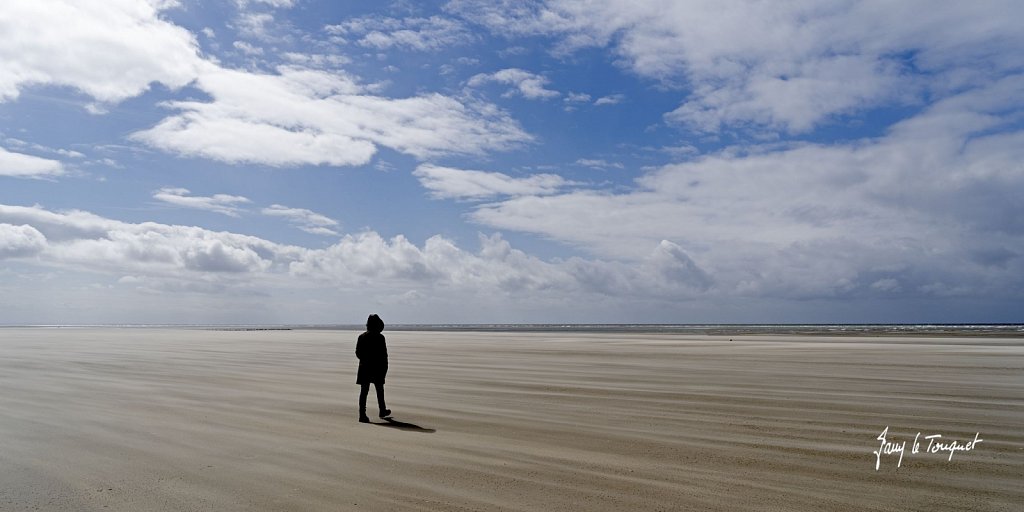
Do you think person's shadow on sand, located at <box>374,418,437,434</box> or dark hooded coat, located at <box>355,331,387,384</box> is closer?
person's shadow on sand, located at <box>374,418,437,434</box>

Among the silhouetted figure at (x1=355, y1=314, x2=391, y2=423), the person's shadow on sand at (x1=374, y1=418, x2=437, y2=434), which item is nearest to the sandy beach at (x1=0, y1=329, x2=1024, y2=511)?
the person's shadow on sand at (x1=374, y1=418, x2=437, y2=434)

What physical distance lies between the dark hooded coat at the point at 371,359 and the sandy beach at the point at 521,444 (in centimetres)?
92

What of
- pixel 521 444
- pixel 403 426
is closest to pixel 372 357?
pixel 403 426

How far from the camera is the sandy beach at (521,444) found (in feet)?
24.0

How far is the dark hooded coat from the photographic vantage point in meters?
13.8

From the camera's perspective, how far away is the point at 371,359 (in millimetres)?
13883

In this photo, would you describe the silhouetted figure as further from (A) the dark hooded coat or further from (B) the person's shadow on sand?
(B) the person's shadow on sand

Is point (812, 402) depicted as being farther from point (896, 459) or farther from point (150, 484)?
point (150, 484)
